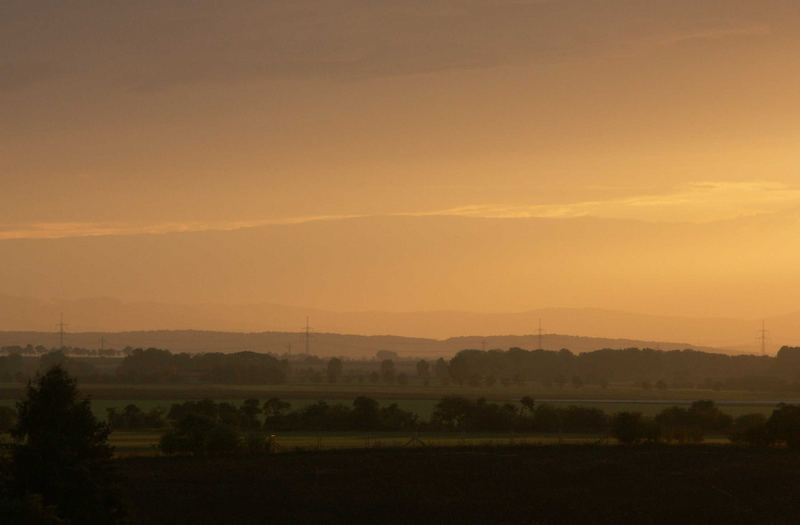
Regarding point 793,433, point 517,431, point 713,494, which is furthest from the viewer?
point 517,431

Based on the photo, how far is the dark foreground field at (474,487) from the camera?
42781 millimetres

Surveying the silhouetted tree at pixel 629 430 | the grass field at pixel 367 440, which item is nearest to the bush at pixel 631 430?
the silhouetted tree at pixel 629 430

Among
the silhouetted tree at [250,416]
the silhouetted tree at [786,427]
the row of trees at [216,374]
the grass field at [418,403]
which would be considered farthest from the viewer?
the row of trees at [216,374]

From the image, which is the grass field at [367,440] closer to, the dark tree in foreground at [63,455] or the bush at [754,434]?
the bush at [754,434]

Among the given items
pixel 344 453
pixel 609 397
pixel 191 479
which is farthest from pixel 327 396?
pixel 191 479

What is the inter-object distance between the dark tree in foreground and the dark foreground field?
32.9 ft

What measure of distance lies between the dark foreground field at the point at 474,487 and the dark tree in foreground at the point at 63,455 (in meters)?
10.0

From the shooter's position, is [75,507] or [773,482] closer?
[75,507]

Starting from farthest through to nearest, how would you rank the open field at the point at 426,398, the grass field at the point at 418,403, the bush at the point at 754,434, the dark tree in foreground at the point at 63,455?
1. the open field at the point at 426,398
2. the grass field at the point at 418,403
3. the bush at the point at 754,434
4. the dark tree in foreground at the point at 63,455

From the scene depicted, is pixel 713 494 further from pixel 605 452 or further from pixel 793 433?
pixel 793 433

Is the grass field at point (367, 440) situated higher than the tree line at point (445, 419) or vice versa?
the tree line at point (445, 419)

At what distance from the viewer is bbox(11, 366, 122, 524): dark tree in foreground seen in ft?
90.9

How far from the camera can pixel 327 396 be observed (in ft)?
422

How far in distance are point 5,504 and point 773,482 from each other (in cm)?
3516
